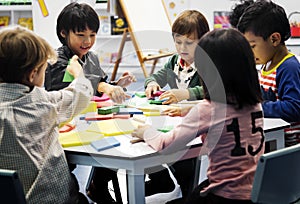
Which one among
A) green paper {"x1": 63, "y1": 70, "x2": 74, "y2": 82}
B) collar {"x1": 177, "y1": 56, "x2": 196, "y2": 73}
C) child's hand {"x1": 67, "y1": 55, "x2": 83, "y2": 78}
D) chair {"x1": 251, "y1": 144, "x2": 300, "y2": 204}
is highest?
child's hand {"x1": 67, "y1": 55, "x2": 83, "y2": 78}

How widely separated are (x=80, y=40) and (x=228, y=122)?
96 centimetres

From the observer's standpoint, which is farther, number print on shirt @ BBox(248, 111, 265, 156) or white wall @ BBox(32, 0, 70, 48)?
white wall @ BBox(32, 0, 70, 48)

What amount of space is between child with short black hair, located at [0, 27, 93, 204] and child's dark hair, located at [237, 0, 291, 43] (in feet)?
2.63

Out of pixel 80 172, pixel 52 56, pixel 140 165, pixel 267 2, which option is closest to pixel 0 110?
pixel 52 56

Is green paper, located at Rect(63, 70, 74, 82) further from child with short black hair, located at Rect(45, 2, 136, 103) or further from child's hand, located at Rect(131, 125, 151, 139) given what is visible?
child's hand, located at Rect(131, 125, 151, 139)

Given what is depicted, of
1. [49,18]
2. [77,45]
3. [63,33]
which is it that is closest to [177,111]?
[77,45]

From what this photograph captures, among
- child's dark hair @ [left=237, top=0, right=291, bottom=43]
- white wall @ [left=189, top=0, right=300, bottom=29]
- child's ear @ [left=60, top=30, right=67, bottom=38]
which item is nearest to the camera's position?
child's dark hair @ [left=237, top=0, right=291, bottom=43]

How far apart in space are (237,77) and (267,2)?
650 mm

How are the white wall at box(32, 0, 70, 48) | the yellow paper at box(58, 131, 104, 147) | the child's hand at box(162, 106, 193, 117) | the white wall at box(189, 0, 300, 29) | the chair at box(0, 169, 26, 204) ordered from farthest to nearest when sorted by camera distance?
the white wall at box(189, 0, 300, 29)
the white wall at box(32, 0, 70, 48)
the child's hand at box(162, 106, 193, 117)
the yellow paper at box(58, 131, 104, 147)
the chair at box(0, 169, 26, 204)

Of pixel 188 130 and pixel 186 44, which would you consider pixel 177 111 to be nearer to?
pixel 188 130

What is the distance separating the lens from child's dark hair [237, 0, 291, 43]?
1.70 metres

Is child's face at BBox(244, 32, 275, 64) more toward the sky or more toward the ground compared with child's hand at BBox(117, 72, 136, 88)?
more toward the sky

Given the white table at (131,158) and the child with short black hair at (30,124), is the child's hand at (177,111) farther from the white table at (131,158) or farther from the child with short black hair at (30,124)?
the child with short black hair at (30,124)

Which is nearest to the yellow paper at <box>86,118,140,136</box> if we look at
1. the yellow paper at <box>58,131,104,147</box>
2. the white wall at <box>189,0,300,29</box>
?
the yellow paper at <box>58,131,104,147</box>
